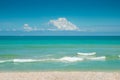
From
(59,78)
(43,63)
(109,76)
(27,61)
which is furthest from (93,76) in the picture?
(27,61)

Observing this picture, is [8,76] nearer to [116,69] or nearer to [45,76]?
[45,76]

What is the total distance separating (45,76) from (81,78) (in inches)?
49.7

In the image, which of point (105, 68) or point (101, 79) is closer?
point (101, 79)

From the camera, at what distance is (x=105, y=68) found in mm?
12516

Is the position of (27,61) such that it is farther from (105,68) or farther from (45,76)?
(45,76)

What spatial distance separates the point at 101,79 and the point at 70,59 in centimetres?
692

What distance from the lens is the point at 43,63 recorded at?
558 inches

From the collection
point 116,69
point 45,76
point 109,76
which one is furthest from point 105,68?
point 45,76

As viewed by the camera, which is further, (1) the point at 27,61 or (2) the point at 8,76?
(1) the point at 27,61

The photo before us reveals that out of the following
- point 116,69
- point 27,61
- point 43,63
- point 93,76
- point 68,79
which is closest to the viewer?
point 68,79

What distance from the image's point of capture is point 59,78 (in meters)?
9.20

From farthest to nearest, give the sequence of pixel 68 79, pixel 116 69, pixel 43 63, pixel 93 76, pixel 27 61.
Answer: pixel 27 61 < pixel 43 63 < pixel 116 69 < pixel 93 76 < pixel 68 79

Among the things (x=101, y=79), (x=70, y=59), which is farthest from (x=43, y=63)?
(x=101, y=79)

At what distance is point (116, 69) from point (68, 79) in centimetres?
376
